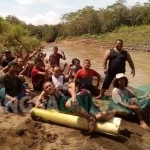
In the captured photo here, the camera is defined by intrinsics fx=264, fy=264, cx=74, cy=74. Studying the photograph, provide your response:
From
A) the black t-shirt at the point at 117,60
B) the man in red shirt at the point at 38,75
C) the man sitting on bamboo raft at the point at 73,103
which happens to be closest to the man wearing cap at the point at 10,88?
the man sitting on bamboo raft at the point at 73,103

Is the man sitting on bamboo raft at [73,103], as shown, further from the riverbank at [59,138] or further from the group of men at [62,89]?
the riverbank at [59,138]

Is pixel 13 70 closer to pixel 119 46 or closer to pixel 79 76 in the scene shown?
pixel 79 76

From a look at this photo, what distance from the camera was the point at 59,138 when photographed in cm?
478

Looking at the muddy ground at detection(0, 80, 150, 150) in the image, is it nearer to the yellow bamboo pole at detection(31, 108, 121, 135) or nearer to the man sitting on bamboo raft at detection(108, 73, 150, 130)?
the yellow bamboo pole at detection(31, 108, 121, 135)

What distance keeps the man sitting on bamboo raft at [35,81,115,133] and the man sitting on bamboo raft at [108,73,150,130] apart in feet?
2.35

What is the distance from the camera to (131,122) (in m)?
5.71

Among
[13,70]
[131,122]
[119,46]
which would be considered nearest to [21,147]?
[13,70]

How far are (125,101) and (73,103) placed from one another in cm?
143

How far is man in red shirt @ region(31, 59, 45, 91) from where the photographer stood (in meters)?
7.79

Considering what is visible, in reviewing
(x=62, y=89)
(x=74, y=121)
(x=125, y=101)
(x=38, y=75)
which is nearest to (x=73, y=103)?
(x=74, y=121)

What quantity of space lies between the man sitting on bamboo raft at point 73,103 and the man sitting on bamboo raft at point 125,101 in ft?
2.35

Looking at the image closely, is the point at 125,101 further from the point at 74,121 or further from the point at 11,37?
the point at 11,37

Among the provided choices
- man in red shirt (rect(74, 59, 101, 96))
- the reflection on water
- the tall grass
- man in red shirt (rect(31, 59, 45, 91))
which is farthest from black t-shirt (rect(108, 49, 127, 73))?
the tall grass

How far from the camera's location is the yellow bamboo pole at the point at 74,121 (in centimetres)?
468
